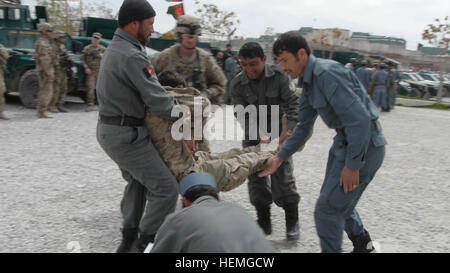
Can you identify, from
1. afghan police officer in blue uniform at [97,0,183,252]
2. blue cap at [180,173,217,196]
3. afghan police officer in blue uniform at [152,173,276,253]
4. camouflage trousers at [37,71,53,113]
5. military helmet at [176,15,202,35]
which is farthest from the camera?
camouflage trousers at [37,71,53,113]

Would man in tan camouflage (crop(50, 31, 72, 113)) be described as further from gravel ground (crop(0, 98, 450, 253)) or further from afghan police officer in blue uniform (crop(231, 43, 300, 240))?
afghan police officer in blue uniform (crop(231, 43, 300, 240))

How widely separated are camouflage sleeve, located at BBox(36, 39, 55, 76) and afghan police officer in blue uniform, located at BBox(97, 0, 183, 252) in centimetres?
706

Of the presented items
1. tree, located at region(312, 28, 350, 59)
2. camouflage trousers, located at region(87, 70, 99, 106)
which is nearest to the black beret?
camouflage trousers, located at region(87, 70, 99, 106)

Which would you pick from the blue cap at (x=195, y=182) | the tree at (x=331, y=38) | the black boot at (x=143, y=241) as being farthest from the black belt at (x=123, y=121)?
the tree at (x=331, y=38)

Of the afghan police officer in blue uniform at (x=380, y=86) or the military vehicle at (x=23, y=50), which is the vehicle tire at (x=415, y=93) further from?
the military vehicle at (x=23, y=50)

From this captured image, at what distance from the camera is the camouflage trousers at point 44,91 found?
369 inches

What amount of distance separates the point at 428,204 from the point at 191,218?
12.3ft

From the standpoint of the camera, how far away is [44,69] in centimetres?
922

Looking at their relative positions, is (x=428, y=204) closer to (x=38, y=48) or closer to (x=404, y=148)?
(x=404, y=148)

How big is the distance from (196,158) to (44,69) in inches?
283

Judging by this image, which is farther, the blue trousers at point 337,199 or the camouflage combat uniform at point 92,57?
the camouflage combat uniform at point 92,57

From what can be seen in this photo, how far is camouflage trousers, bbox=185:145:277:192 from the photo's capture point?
3.16m

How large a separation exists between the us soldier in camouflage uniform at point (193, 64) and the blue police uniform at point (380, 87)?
1072cm

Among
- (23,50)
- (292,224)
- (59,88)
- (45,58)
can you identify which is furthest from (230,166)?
(23,50)
